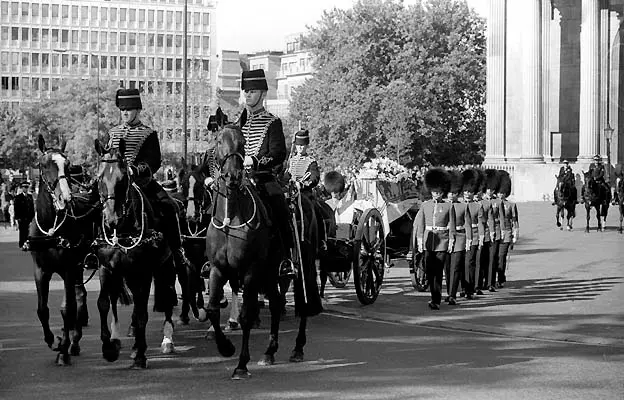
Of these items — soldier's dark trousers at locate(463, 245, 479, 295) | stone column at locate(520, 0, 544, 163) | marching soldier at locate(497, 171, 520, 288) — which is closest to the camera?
soldier's dark trousers at locate(463, 245, 479, 295)

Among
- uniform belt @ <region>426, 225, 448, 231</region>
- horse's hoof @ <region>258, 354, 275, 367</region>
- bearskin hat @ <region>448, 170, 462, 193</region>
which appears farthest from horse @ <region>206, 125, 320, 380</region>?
bearskin hat @ <region>448, 170, 462, 193</region>

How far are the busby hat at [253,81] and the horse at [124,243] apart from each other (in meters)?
1.63

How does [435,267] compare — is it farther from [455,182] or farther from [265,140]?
[265,140]

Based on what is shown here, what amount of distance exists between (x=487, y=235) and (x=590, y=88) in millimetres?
43761

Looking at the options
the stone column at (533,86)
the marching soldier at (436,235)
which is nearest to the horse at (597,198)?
the stone column at (533,86)

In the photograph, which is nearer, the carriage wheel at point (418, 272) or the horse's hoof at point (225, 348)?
the horse's hoof at point (225, 348)

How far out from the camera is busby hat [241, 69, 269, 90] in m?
14.1

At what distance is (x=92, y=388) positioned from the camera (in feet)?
38.3

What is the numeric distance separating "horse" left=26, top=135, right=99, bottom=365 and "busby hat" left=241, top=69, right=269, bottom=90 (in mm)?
1922

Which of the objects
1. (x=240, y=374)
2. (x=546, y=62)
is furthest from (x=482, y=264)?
(x=546, y=62)

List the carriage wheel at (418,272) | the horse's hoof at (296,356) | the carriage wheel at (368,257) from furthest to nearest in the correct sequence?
the carriage wheel at (418,272) → the carriage wheel at (368,257) → the horse's hoof at (296,356)

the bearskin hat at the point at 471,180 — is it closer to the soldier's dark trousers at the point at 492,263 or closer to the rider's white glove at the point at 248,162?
the soldier's dark trousers at the point at 492,263

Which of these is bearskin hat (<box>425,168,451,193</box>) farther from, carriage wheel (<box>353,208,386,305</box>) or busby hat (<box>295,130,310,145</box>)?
busby hat (<box>295,130,310,145</box>)

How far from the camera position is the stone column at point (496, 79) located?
2527 inches
